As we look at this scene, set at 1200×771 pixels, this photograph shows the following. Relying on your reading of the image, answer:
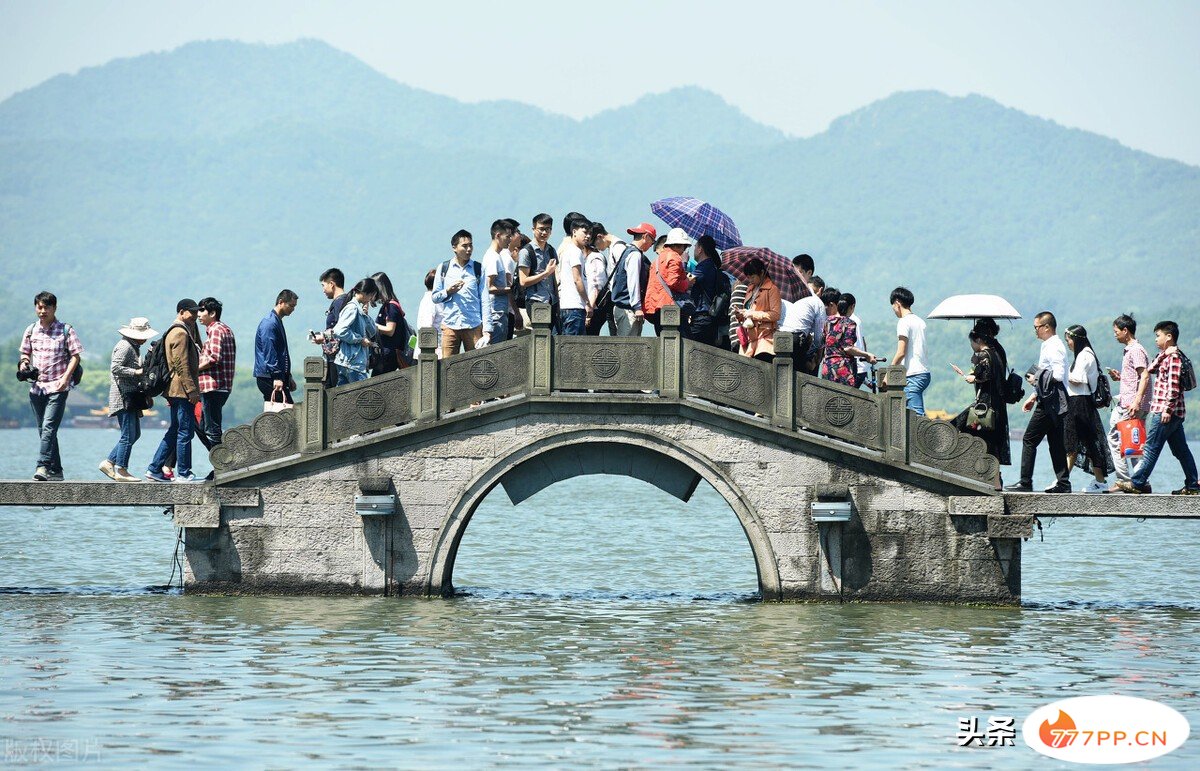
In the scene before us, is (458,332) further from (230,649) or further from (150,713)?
(150,713)

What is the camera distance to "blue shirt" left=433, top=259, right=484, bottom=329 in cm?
1928

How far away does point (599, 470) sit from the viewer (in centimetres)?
1952

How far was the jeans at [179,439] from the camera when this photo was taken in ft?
64.1

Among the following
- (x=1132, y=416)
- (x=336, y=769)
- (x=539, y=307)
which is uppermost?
(x=539, y=307)

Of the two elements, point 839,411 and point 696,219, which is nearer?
point 839,411

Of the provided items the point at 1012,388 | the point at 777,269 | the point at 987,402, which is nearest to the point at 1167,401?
the point at 1012,388

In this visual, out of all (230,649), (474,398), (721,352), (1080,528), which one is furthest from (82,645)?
(1080,528)

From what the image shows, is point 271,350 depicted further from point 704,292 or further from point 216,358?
point 704,292

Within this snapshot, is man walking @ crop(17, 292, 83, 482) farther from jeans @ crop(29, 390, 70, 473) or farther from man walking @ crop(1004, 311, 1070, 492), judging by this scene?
man walking @ crop(1004, 311, 1070, 492)

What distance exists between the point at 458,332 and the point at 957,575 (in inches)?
239

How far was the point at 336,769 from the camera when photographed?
38.8 ft

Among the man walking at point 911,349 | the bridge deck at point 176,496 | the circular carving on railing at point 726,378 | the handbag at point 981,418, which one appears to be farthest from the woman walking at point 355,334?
the handbag at point 981,418

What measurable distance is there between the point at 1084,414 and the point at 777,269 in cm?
365

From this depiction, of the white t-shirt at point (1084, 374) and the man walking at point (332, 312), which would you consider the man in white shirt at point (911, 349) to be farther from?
the man walking at point (332, 312)
